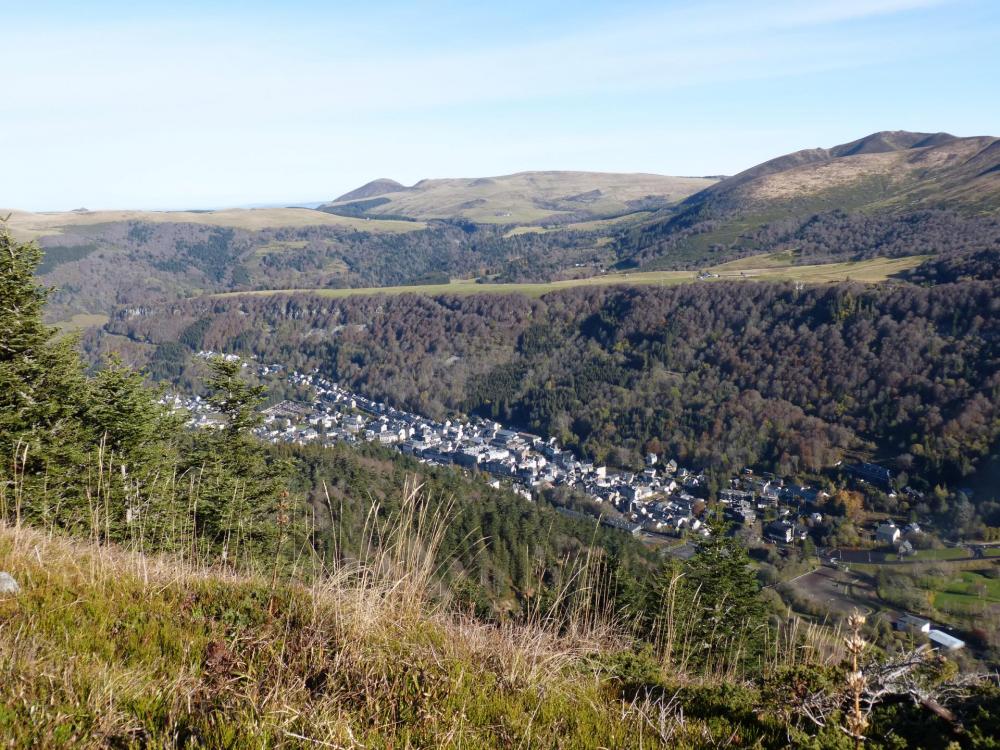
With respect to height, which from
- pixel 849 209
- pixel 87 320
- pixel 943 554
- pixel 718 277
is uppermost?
pixel 849 209

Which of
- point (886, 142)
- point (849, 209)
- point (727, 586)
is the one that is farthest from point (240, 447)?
point (886, 142)

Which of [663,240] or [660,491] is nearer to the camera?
[660,491]

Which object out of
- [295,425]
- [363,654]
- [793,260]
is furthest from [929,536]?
[793,260]

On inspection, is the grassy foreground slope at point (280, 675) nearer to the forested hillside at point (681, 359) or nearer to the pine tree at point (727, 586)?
the pine tree at point (727, 586)

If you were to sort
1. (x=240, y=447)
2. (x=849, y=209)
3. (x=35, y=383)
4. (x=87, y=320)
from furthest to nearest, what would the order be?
1. (x=87, y=320)
2. (x=849, y=209)
3. (x=240, y=447)
4. (x=35, y=383)

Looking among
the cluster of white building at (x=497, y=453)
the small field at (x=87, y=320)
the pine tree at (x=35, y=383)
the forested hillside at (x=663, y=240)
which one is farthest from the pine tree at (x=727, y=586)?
the small field at (x=87, y=320)

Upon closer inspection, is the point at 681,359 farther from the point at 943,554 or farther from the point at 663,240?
the point at 663,240

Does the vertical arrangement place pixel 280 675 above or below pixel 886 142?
below

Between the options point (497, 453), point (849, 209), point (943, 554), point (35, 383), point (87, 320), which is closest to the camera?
point (35, 383)
